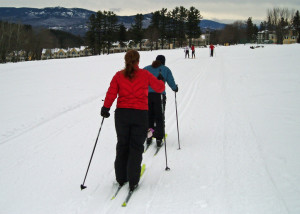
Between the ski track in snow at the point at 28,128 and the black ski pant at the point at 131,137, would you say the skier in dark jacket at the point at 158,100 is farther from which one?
the ski track in snow at the point at 28,128

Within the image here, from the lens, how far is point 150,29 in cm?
8094

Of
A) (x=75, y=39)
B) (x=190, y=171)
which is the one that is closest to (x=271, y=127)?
(x=190, y=171)

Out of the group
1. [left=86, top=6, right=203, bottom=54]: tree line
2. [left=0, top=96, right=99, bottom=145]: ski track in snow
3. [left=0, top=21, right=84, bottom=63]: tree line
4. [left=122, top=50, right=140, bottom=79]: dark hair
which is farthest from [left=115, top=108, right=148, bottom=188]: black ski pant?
[left=86, top=6, right=203, bottom=54]: tree line

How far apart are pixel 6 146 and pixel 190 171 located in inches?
177

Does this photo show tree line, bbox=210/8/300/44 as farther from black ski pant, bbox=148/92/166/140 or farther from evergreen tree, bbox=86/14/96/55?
black ski pant, bbox=148/92/166/140

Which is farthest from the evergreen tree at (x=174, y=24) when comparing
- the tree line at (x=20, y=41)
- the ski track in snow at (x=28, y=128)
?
→ the ski track in snow at (x=28, y=128)

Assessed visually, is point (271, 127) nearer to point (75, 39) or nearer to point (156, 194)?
point (156, 194)

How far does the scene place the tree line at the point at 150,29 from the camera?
236ft

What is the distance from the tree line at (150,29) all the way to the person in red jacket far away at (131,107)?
70.4 metres

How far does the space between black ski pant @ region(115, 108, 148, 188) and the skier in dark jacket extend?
1.59m

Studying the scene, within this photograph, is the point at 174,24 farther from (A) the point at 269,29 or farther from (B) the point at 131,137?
(B) the point at 131,137

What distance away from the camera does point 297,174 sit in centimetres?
416

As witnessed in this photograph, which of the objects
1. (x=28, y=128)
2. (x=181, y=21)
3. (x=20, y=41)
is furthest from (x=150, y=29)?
(x=28, y=128)

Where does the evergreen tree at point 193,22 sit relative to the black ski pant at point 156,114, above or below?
above
